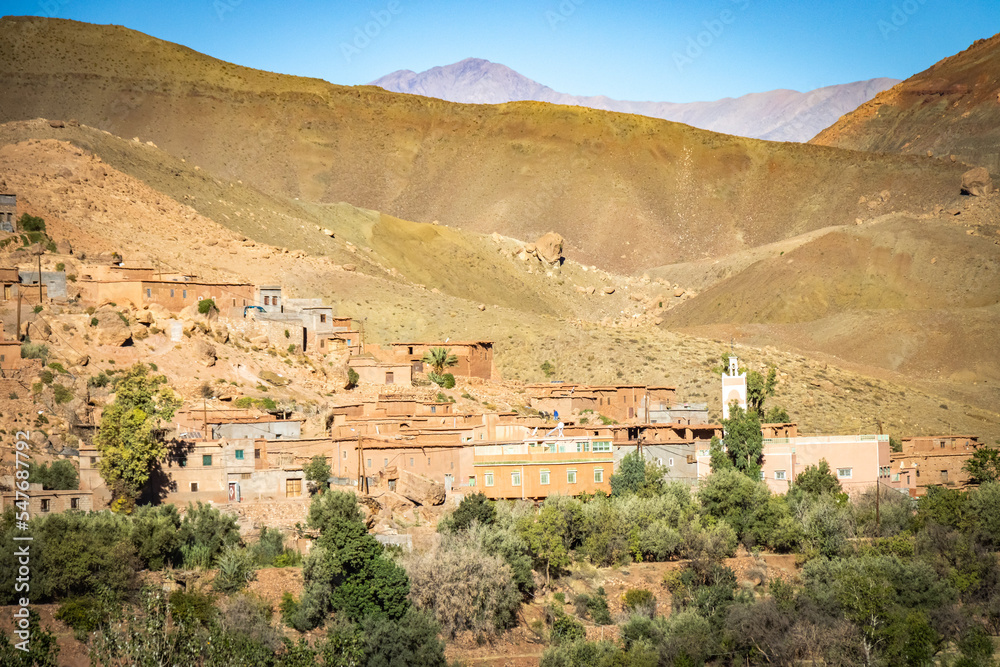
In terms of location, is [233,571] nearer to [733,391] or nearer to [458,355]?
[733,391]

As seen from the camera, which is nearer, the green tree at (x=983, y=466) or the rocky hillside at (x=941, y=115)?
the green tree at (x=983, y=466)

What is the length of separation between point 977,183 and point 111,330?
3518 inches

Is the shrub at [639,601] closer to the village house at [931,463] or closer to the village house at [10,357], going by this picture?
the village house at [931,463]

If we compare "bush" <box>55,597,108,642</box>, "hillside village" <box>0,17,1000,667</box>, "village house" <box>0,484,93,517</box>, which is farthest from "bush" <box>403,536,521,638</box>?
"village house" <box>0,484,93,517</box>

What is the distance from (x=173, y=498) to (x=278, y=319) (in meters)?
18.2

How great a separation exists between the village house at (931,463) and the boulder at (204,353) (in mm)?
23106

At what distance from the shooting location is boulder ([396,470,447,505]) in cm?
3850

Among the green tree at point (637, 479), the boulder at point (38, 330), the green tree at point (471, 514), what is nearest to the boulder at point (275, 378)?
the boulder at point (38, 330)

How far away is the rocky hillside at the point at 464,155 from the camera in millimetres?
142375

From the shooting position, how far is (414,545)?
36.0 metres

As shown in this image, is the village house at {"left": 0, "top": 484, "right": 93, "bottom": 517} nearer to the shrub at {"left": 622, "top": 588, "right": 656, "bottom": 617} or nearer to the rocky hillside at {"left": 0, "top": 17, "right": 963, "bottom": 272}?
the shrub at {"left": 622, "top": 588, "right": 656, "bottom": 617}

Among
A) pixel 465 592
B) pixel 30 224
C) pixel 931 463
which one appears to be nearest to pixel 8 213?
pixel 30 224

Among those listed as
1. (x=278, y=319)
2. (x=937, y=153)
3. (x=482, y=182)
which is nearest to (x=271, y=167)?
(x=482, y=182)

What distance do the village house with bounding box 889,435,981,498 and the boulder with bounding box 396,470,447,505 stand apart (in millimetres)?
16530
